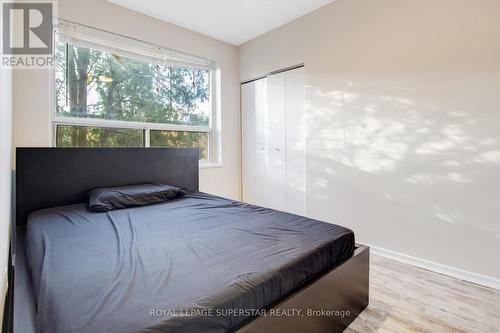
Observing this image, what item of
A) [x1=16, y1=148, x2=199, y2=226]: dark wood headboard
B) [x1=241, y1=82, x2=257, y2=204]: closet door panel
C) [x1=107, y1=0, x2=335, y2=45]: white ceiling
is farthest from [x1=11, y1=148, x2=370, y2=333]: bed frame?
[x1=107, y1=0, x2=335, y2=45]: white ceiling

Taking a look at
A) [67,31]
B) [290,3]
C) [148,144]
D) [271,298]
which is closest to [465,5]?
[290,3]

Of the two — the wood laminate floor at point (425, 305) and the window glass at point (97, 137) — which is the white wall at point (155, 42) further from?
the wood laminate floor at point (425, 305)

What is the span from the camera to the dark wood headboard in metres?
2.13

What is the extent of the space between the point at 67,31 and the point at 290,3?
7.34 feet

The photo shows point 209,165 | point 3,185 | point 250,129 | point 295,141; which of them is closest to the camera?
point 3,185

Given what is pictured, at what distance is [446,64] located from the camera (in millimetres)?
2061

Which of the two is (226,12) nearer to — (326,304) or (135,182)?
(135,182)

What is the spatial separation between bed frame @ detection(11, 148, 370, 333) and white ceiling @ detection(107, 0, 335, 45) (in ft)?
5.07

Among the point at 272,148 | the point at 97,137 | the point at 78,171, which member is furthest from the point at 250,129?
the point at 78,171

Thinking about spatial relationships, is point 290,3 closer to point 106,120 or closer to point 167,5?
point 167,5

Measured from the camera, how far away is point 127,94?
293cm

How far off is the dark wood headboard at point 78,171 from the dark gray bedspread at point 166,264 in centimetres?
34

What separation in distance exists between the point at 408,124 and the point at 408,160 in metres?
0.31

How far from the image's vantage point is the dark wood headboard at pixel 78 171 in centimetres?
213
